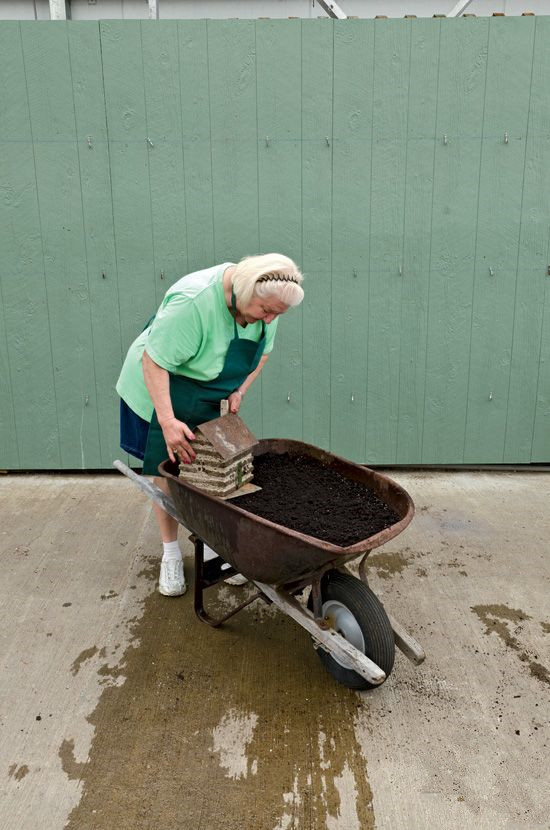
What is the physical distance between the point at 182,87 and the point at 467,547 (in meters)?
3.03

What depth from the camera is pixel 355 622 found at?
2.00 metres

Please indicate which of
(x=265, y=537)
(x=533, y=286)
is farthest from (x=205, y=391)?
(x=533, y=286)

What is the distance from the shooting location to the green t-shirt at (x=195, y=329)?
7.11 feet

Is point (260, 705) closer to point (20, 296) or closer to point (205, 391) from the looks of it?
point (205, 391)

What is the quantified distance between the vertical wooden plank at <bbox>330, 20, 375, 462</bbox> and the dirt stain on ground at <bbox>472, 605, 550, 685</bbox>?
1626 mm

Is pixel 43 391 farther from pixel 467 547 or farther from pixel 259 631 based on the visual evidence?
pixel 467 547

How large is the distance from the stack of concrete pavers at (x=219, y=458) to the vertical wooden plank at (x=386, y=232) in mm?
1845

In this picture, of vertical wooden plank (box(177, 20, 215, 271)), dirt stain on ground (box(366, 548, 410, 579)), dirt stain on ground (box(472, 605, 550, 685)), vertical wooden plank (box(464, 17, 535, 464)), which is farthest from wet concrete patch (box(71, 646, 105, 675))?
vertical wooden plank (box(464, 17, 535, 464))

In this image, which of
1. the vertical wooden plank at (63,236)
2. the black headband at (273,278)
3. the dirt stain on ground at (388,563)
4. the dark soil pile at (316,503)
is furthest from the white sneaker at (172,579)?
the vertical wooden plank at (63,236)

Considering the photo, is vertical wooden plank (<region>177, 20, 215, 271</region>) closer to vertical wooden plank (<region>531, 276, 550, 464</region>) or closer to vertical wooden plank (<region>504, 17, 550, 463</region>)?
vertical wooden plank (<region>504, 17, 550, 463</region>)

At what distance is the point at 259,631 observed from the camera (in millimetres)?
2439

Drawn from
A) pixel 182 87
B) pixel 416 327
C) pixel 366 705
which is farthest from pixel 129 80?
pixel 366 705

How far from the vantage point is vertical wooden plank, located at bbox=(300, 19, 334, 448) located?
3.44m

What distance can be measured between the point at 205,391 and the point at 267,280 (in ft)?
1.90
